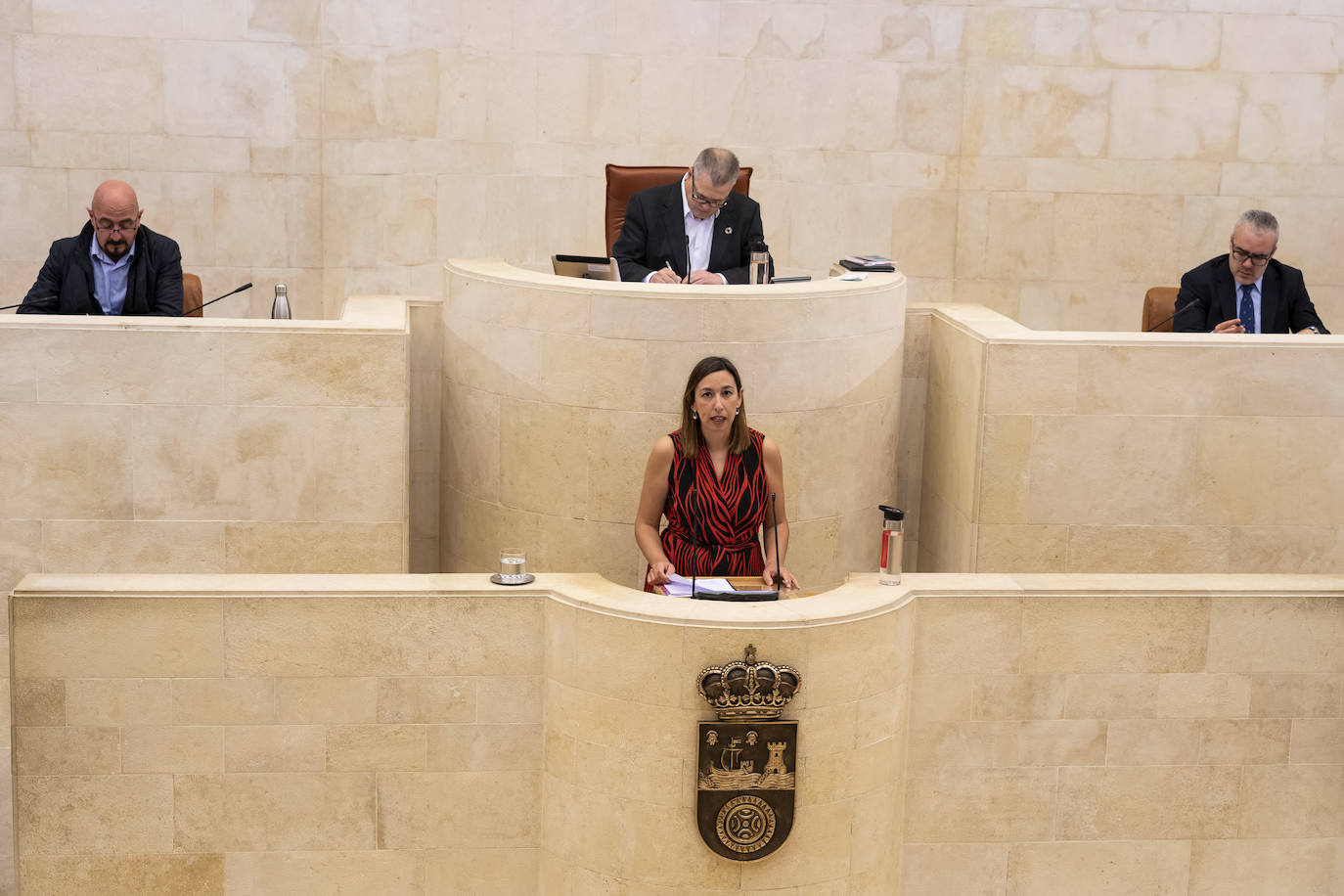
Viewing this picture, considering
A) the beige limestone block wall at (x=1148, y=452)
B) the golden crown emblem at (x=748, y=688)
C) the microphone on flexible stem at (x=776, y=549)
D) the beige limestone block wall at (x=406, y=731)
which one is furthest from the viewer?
the beige limestone block wall at (x=1148, y=452)

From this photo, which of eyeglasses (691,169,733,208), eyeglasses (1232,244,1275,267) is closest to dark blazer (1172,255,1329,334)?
eyeglasses (1232,244,1275,267)

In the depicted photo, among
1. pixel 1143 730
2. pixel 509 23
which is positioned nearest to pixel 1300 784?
pixel 1143 730

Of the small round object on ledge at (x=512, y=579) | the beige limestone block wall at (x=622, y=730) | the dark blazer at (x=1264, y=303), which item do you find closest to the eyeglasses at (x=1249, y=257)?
the dark blazer at (x=1264, y=303)

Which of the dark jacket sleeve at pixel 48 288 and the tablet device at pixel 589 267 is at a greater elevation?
the tablet device at pixel 589 267

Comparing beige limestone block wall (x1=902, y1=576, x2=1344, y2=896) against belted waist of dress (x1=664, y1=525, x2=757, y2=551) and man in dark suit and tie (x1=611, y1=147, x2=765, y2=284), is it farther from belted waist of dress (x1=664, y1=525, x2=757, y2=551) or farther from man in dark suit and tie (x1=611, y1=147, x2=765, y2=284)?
man in dark suit and tie (x1=611, y1=147, x2=765, y2=284)

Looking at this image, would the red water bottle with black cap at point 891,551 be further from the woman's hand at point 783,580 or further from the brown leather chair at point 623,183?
the brown leather chair at point 623,183

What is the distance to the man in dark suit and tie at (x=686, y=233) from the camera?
7125mm

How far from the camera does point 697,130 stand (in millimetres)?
8883

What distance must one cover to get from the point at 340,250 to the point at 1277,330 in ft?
15.5

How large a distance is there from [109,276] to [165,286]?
0.80ft

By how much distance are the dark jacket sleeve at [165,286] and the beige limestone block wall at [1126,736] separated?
3485 mm

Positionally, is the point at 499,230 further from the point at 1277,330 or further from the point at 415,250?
the point at 1277,330

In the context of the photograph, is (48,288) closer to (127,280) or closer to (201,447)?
(127,280)

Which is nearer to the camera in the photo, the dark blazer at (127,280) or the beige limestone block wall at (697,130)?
the dark blazer at (127,280)
